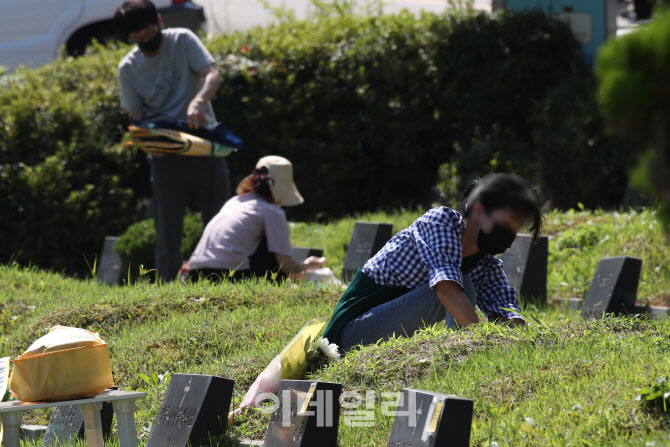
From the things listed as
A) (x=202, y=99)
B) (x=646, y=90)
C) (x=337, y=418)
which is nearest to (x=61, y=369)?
(x=337, y=418)

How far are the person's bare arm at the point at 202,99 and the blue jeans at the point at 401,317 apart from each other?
8.50 ft

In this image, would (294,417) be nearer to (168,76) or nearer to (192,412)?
(192,412)

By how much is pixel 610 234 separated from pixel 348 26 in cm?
395

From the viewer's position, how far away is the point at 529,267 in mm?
5961

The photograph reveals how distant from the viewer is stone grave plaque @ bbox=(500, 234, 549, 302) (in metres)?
5.94

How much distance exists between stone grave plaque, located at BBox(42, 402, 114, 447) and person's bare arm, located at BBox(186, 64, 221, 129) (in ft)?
8.92

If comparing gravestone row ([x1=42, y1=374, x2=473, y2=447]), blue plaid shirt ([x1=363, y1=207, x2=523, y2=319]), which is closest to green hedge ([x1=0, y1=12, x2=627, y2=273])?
blue plaid shirt ([x1=363, y1=207, x2=523, y2=319])

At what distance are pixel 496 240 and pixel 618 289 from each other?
1.71 metres

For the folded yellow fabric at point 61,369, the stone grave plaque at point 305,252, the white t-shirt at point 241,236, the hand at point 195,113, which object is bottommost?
the stone grave plaque at point 305,252

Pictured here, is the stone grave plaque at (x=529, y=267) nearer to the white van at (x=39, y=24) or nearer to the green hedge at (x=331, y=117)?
the green hedge at (x=331, y=117)

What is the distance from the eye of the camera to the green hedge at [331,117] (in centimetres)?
870

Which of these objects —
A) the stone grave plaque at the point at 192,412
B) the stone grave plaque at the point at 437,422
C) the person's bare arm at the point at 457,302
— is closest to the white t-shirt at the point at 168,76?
the person's bare arm at the point at 457,302

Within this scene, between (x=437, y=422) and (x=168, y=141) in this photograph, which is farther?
(x=168, y=141)

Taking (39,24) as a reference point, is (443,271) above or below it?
below
